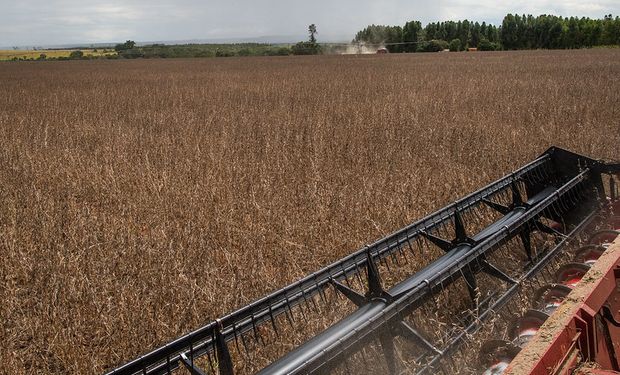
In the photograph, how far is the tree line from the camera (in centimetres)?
6316

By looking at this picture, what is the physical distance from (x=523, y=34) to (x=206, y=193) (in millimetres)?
76728

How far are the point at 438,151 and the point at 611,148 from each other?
87.3 inches

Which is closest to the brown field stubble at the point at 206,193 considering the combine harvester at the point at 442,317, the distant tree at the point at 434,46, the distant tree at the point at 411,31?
the combine harvester at the point at 442,317

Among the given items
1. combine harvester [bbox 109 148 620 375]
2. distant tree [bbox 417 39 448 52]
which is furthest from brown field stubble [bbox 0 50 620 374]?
distant tree [bbox 417 39 448 52]

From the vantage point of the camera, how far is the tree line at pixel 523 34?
207 feet

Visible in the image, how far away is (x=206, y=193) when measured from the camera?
14.8ft

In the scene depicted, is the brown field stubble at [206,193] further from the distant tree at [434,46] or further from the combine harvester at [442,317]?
the distant tree at [434,46]

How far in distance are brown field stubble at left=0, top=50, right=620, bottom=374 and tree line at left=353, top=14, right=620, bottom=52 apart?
54345mm

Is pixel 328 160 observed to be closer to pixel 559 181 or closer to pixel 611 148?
pixel 559 181

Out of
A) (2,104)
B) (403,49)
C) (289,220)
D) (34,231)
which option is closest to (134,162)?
(34,231)

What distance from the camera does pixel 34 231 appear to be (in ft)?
12.5

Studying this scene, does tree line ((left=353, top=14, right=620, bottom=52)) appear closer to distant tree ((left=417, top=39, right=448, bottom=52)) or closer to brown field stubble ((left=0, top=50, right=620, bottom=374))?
distant tree ((left=417, top=39, right=448, bottom=52))

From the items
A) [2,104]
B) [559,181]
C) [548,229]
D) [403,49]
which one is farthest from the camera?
[403,49]

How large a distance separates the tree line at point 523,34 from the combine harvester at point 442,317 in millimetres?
59402
